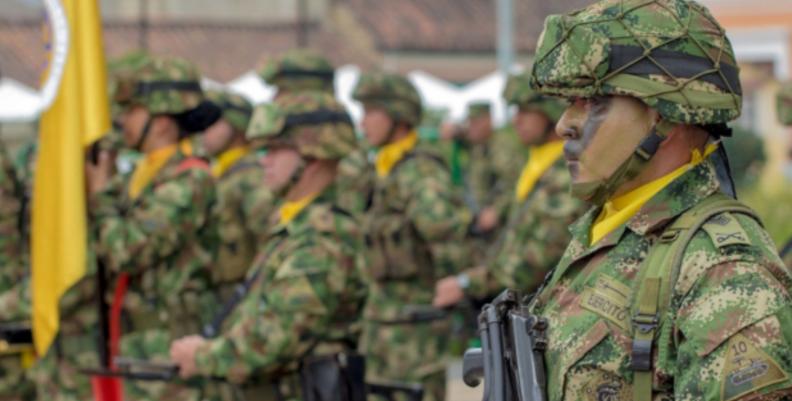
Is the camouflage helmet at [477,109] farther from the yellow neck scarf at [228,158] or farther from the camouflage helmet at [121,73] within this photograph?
the camouflage helmet at [121,73]

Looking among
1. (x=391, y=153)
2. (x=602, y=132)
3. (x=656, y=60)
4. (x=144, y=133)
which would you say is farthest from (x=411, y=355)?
(x=656, y=60)

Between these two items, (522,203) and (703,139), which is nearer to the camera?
(703,139)

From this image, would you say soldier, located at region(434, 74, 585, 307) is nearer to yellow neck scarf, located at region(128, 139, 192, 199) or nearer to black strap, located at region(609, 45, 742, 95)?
yellow neck scarf, located at region(128, 139, 192, 199)

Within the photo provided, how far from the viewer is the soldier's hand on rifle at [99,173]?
758cm

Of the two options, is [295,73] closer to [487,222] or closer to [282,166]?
[487,222]

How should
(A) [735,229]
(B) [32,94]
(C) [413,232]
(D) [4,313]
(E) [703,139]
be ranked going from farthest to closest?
1. (B) [32,94]
2. (C) [413,232]
3. (D) [4,313]
4. (E) [703,139]
5. (A) [735,229]

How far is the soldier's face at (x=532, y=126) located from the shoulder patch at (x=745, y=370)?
586 cm

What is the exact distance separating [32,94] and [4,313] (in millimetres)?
10536

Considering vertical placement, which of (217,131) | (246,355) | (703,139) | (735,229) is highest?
(217,131)

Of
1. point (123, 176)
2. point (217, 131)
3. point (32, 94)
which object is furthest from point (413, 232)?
point (32, 94)

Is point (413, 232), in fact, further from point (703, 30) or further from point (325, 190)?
point (703, 30)

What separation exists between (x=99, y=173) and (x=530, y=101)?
2.64 metres

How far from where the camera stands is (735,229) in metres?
3.37

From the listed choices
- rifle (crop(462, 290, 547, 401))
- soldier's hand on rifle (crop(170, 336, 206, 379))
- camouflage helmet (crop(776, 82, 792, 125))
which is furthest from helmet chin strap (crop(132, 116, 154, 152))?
rifle (crop(462, 290, 547, 401))
